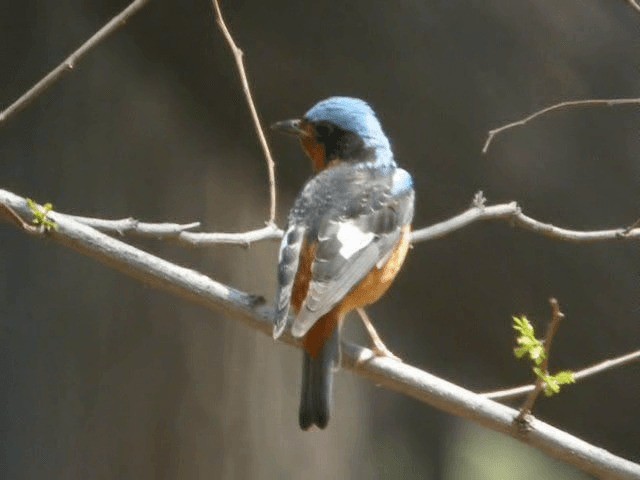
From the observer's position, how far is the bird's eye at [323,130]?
3010mm

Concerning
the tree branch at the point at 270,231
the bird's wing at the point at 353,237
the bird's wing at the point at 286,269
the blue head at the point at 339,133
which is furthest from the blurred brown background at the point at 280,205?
the bird's wing at the point at 286,269

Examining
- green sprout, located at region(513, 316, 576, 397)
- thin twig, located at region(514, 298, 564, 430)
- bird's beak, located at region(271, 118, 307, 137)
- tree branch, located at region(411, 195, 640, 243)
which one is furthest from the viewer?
bird's beak, located at region(271, 118, 307, 137)

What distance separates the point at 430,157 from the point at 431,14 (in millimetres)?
477

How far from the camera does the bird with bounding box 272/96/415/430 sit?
231 cm

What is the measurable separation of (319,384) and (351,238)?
40cm

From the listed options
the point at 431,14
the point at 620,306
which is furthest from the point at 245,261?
the point at 620,306

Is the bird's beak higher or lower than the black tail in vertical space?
higher

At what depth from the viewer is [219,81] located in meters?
4.01

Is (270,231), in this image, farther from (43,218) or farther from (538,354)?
(538,354)

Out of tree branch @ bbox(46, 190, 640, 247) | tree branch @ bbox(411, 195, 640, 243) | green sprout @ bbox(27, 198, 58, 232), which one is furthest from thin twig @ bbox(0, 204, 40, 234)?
tree branch @ bbox(411, 195, 640, 243)

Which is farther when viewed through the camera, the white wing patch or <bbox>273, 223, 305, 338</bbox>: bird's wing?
the white wing patch

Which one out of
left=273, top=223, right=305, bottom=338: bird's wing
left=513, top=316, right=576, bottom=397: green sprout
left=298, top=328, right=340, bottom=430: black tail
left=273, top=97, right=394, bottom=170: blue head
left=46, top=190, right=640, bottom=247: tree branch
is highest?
left=273, top=97, right=394, bottom=170: blue head

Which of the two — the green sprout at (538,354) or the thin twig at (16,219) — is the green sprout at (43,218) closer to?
the thin twig at (16,219)

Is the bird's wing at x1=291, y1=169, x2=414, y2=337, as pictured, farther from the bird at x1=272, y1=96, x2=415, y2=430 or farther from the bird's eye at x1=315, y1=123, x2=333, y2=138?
the bird's eye at x1=315, y1=123, x2=333, y2=138
